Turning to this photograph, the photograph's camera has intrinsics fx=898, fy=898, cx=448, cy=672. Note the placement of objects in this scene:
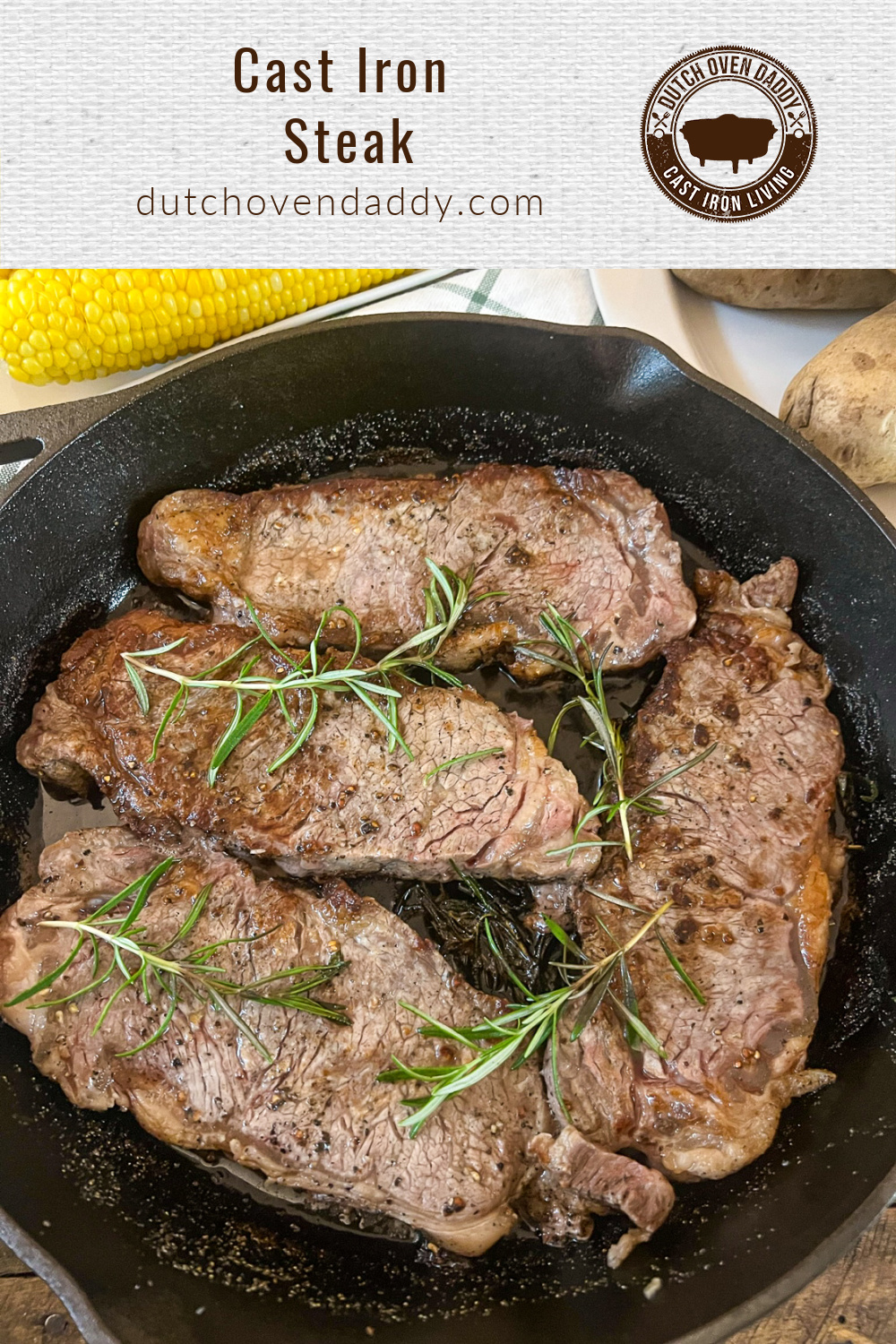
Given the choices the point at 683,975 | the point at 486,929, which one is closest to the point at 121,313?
the point at 486,929

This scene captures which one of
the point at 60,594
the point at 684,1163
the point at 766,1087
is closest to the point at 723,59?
the point at 60,594

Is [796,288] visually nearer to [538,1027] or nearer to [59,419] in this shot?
[59,419]

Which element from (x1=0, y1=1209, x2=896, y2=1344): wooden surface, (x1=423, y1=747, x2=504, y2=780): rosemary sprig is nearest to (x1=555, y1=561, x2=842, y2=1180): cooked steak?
(x1=423, y1=747, x2=504, y2=780): rosemary sprig

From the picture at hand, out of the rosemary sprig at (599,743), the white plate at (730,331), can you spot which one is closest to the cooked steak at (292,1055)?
the rosemary sprig at (599,743)

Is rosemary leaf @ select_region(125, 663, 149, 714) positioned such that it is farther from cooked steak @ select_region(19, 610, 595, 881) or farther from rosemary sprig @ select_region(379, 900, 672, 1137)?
rosemary sprig @ select_region(379, 900, 672, 1137)

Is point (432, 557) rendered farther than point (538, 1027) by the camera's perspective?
Yes

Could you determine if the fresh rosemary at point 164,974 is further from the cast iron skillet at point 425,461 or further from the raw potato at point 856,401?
the raw potato at point 856,401
